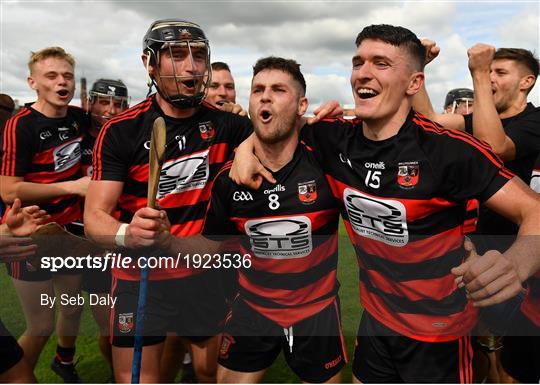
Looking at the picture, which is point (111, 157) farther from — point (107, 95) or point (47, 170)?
point (107, 95)

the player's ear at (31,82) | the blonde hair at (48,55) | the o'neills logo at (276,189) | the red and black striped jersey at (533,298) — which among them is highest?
the blonde hair at (48,55)

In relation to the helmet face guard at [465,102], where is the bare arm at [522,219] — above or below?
below

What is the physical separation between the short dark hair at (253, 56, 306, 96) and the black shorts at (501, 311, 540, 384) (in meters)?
→ 2.20

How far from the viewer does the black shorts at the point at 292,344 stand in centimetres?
294

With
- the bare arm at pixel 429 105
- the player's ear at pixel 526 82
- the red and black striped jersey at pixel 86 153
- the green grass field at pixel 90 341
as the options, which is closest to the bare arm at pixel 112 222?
the red and black striped jersey at pixel 86 153

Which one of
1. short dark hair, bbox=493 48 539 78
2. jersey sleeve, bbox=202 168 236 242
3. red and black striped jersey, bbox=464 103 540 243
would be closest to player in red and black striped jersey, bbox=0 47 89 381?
jersey sleeve, bbox=202 168 236 242

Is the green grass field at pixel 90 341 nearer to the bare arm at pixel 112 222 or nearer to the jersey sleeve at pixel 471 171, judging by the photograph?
the bare arm at pixel 112 222

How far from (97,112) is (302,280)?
119 inches

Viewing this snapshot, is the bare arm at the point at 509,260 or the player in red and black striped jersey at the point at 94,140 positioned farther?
the player in red and black striped jersey at the point at 94,140

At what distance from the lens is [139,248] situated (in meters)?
2.58

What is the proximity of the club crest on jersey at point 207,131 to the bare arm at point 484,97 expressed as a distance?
178cm

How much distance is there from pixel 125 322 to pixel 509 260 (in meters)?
2.43

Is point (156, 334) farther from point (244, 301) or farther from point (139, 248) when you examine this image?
point (139, 248)

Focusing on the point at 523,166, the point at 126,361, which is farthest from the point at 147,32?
the point at 523,166
